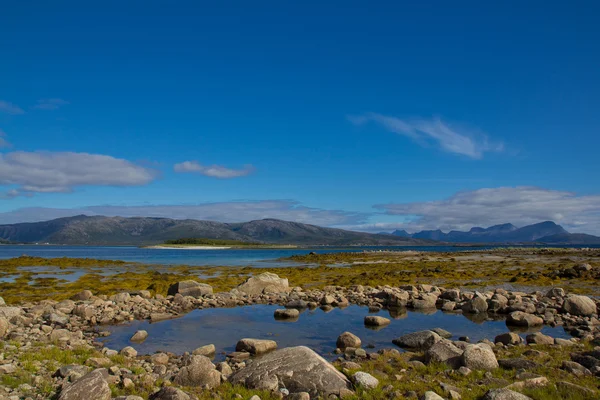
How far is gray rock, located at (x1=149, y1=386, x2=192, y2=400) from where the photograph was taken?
954 centimetres

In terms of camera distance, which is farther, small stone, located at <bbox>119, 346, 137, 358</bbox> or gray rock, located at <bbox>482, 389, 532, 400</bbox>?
small stone, located at <bbox>119, 346, 137, 358</bbox>

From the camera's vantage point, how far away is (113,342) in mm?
17609

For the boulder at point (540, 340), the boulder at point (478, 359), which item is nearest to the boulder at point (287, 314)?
the boulder at point (540, 340)

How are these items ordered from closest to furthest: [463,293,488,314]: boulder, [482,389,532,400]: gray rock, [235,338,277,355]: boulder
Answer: [482,389,532,400]: gray rock, [235,338,277,355]: boulder, [463,293,488,314]: boulder

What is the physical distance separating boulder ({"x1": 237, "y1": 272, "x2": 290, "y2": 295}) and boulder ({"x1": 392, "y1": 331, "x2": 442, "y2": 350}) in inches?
641

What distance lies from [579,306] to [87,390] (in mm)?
23064

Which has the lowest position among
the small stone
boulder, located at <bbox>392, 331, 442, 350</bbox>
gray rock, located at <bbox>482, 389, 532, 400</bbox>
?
the small stone

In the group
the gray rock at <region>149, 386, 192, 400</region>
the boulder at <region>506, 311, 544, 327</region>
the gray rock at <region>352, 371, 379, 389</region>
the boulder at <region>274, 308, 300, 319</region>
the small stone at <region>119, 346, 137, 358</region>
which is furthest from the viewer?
the boulder at <region>274, 308, 300, 319</region>

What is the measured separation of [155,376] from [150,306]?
1419cm

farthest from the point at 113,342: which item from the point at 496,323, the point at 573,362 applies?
the point at 496,323

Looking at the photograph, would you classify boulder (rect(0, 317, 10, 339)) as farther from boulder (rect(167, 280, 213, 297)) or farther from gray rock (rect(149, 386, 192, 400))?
boulder (rect(167, 280, 213, 297))

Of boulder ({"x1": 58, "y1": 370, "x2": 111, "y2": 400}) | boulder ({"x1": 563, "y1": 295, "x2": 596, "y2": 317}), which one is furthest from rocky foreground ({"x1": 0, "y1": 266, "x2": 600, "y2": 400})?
boulder ({"x1": 563, "y1": 295, "x2": 596, "y2": 317})

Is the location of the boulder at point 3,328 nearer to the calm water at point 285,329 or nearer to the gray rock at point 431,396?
the calm water at point 285,329

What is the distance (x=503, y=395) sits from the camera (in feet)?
29.9
